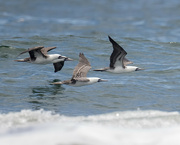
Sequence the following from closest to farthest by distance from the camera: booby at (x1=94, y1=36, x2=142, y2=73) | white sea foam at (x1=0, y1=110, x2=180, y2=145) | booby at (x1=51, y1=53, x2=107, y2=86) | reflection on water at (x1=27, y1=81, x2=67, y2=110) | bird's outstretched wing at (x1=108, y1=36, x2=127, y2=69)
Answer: white sea foam at (x1=0, y1=110, x2=180, y2=145) < booby at (x1=51, y1=53, x2=107, y2=86) < reflection on water at (x1=27, y1=81, x2=67, y2=110) < bird's outstretched wing at (x1=108, y1=36, x2=127, y2=69) < booby at (x1=94, y1=36, x2=142, y2=73)

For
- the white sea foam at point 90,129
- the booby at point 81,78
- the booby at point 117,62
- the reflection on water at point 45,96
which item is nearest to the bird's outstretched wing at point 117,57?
the booby at point 117,62

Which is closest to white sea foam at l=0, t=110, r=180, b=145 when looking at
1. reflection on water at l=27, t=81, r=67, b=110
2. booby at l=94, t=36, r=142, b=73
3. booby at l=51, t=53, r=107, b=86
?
reflection on water at l=27, t=81, r=67, b=110

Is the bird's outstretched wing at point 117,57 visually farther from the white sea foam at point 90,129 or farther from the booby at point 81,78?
the white sea foam at point 90,129

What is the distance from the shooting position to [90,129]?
12.5 meters

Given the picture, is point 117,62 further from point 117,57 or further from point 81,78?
point 81,78

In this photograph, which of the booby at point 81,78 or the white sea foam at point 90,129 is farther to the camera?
the booby at point 81,78

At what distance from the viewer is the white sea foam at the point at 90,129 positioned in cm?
1171

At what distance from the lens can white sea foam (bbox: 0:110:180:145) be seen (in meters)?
11.7

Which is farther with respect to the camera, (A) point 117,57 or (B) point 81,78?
(A) point 117,57

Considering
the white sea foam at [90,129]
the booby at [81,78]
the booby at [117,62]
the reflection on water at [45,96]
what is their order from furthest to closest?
the booby at [117,62] → the reflection on water at [45,96] → the booby at [81,78] → the white sea foam at [90,129]

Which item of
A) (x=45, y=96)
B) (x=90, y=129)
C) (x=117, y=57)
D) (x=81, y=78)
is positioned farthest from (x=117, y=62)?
(x=90, y=129)

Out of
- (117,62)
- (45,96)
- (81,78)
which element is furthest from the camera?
(45,96)

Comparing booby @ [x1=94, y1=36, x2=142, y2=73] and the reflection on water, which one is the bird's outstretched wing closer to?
booby @ [x1=94, y1=36, x2=142, y2=73]

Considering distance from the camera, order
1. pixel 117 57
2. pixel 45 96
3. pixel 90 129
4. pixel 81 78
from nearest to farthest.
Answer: pixel 90 129 < pixel 81 78 < pixel 117 57 < pixel 45 96
